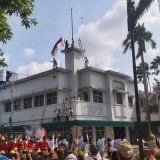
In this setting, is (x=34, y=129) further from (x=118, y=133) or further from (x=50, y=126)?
(x=118, y=133)

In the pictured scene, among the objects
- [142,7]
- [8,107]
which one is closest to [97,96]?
[8,107]

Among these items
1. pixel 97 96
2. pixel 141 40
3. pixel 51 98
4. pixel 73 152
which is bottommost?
pixel 73 152

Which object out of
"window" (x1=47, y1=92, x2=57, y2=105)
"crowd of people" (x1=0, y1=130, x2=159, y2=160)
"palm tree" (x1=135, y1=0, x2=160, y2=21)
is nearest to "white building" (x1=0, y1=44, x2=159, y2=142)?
"window" (x1=47, y1=92, x2=57, y2=105)

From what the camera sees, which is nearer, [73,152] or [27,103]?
[73,152]

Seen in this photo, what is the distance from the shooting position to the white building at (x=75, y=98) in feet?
98.5

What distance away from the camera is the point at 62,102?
30.2 meters

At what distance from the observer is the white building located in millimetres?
30038

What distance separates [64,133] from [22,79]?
9163mm

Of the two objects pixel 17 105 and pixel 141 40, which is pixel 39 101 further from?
pixel 141 40

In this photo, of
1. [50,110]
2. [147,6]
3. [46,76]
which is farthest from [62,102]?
[147,6]

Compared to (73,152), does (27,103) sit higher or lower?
higher

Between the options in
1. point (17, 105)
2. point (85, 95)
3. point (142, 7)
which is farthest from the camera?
point (17, 105)

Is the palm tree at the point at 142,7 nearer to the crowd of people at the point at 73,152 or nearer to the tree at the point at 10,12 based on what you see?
the crowd of people at the point at 73,152

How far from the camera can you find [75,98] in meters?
29.9
